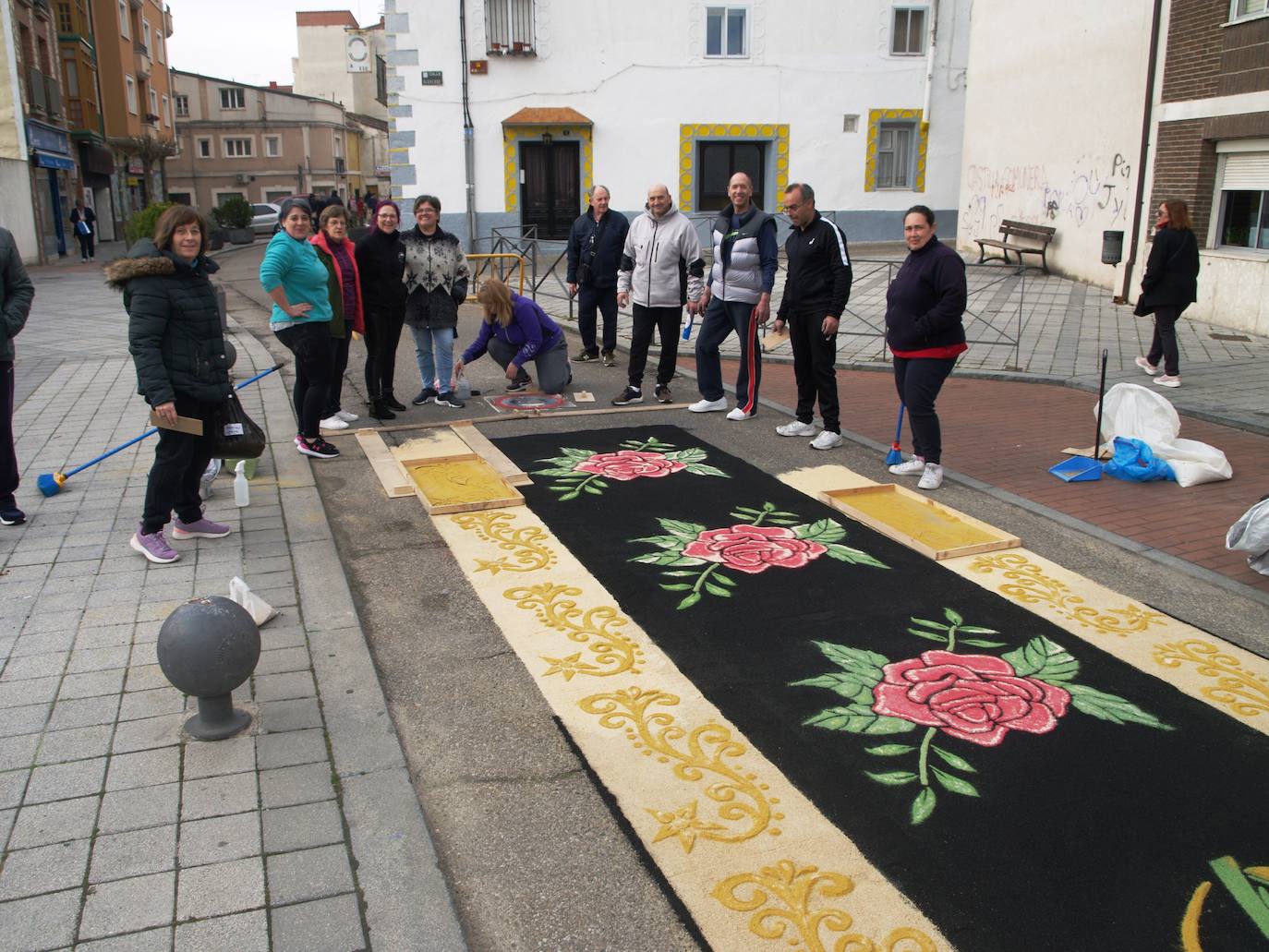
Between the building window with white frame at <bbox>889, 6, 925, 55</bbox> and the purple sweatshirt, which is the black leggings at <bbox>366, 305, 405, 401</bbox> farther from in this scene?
the building window with white frame at <bbox>889, 6, 925, 55</bbox>

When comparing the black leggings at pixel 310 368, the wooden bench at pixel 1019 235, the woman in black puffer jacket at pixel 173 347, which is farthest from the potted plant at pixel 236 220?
the woman in black puffer jacket at pixel 173 347

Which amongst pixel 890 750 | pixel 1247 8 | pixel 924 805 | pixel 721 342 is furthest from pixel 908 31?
pixel 924 805

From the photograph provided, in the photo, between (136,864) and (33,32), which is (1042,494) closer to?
(136,864)

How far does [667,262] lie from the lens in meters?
9.30

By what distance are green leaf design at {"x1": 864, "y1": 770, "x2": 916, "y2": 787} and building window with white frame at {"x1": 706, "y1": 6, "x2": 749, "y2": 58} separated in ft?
81.3

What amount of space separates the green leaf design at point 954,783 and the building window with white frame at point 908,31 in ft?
84.0

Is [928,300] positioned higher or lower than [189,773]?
higher

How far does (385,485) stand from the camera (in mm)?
6977

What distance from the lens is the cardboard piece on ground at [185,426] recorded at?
17.7 ft

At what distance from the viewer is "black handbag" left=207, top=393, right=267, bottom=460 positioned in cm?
588

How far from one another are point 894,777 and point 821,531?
105 inches

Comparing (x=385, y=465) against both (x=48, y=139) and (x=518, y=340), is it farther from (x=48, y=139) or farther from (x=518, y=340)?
(x=48, y=139)

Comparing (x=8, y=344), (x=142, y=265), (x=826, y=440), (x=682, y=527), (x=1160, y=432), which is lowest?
(x=682, y=527)

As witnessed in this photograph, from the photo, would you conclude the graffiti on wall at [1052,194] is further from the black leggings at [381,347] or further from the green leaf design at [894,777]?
the green leaf design at [894,777]
